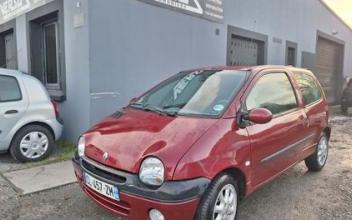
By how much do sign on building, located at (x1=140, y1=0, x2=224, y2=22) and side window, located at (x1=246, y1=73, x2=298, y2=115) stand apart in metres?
3.92

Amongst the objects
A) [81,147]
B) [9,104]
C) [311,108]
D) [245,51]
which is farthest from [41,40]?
[311,108]

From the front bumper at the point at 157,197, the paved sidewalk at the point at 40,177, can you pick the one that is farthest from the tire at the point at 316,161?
the paved sidewalk at the point at 40,177

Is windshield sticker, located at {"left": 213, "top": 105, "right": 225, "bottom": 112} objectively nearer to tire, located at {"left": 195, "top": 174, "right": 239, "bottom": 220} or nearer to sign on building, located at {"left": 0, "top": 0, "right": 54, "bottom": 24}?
tire, located at {"left": 195, "top": 174, "right": 239, "bottom": 220}

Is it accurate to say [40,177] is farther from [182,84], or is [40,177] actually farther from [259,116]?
[259,116]

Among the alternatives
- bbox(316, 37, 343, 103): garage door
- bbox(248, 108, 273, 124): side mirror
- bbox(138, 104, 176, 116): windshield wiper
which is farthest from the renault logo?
bbox(316, 37, 343, 103): garage door

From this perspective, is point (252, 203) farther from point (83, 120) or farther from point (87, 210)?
point (83, 120)

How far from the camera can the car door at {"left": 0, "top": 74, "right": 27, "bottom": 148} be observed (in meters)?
5.47

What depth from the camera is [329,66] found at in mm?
18109

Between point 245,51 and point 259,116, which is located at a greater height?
point 245,51

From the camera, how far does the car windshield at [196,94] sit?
3.58 m

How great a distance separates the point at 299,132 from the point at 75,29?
14.8 feet

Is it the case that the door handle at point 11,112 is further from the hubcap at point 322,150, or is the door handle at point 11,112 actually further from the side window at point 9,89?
the hubcap at point 322,150

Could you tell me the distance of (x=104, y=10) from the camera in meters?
6.50

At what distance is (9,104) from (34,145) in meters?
0.76
